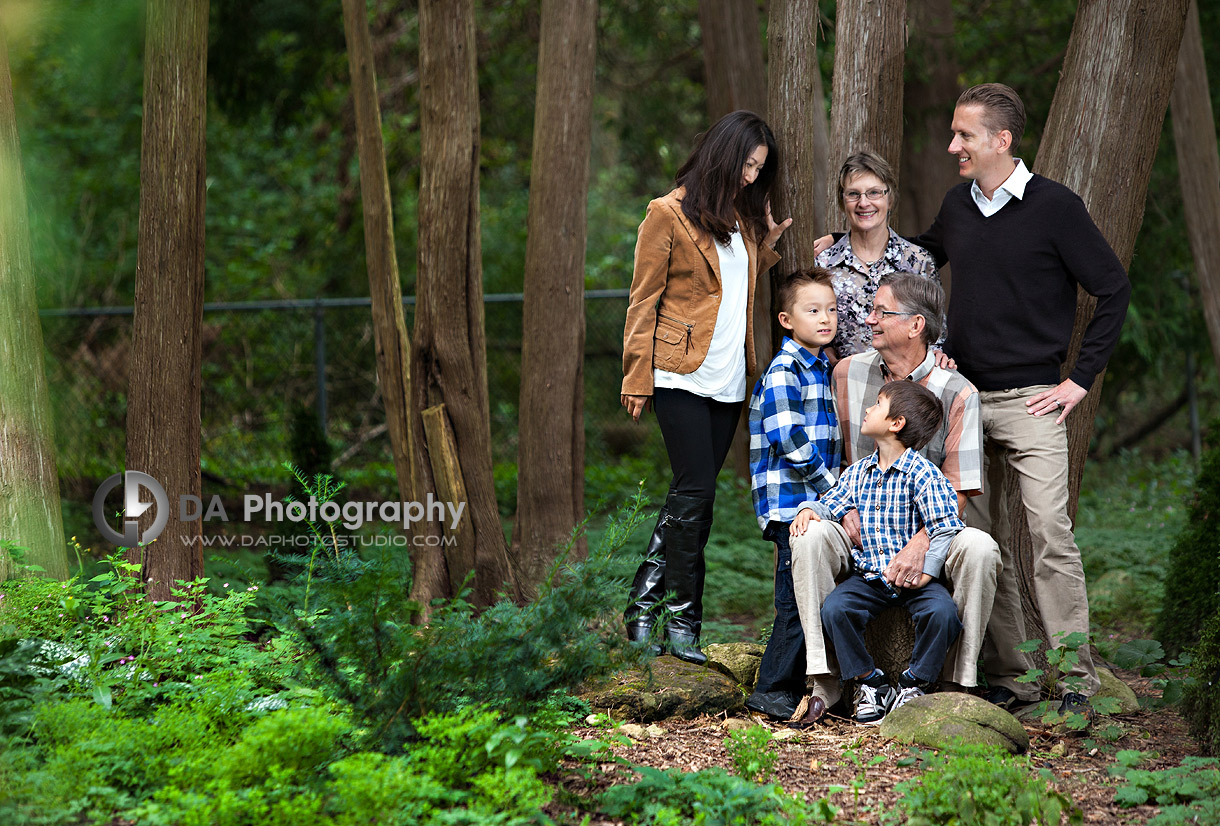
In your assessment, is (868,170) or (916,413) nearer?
(916,413)

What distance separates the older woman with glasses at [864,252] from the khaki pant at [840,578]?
2.70ft

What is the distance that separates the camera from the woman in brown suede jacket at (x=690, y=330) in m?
3.89

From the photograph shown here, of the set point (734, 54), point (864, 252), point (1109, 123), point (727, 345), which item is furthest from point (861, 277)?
point (734, 54)

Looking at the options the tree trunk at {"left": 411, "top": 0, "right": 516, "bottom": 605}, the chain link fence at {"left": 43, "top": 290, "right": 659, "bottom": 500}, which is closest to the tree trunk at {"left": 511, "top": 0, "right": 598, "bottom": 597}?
the tree trunk at {"left": 411, "top": 0, "right": 516, "bottom": 605}

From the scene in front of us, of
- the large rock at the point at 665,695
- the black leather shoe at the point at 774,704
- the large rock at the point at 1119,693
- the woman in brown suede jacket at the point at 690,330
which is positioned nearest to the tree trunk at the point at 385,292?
the woman in brown suede jacket at the point at 690,330

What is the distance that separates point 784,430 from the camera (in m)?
3.84

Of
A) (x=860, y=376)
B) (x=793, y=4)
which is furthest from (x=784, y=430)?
(x=793, y=4)

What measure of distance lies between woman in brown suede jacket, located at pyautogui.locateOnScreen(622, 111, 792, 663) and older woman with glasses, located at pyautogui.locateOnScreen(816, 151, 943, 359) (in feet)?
1.21

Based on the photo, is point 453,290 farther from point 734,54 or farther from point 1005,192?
point 734,54

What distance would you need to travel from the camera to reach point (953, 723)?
3.29 meters

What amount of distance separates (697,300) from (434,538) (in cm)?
199

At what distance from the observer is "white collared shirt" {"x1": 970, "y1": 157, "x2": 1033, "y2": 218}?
382 centimetres

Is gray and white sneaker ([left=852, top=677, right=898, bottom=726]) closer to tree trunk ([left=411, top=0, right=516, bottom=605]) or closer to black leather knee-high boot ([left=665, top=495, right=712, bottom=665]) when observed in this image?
black leather knee-high boot ([left=665, top=495, right=712, bottom=665])

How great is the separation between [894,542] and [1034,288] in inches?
42.4
